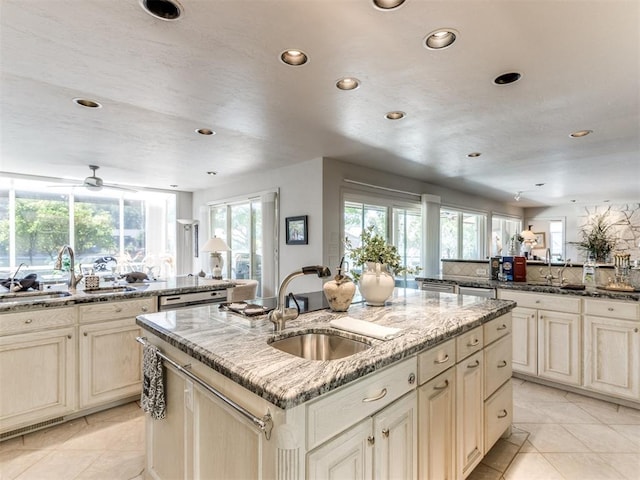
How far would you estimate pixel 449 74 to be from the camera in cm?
207

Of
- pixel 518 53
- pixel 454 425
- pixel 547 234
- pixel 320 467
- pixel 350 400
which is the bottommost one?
pixel 454 425

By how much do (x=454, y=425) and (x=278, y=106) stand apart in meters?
2.44

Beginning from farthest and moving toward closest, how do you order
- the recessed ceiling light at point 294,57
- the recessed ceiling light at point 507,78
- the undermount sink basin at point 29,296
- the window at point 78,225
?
1. the window at point 78,225
2. the undermount sink basin at point 29,296
3. the recessed ceiling light at point 507,78
4. the recessed ceiling light at point 294,57

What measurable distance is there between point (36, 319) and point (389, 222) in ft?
14.4

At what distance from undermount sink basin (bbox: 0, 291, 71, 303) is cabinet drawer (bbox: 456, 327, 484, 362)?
2.92 metres

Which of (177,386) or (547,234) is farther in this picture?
(547,234)

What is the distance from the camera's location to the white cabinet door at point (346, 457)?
1017mm

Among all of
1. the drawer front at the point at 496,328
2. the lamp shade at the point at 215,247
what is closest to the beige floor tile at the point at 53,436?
the lamp shade at the point at 215,247

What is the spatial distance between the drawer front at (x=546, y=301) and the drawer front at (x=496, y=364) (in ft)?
3.90

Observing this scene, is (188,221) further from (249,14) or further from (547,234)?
(547,234)

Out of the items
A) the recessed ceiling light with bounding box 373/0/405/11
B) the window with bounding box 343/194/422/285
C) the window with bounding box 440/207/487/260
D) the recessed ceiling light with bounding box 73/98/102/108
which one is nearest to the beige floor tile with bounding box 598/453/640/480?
the window with bounding box 343/194/422/285

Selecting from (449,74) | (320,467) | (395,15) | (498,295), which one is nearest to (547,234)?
(498,295)

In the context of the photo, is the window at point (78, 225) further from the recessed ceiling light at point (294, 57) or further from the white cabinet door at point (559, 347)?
the white cabinet door at point (559, 347)

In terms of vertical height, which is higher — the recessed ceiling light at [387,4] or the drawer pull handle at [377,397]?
the recessed ceiling light at [387,4]
